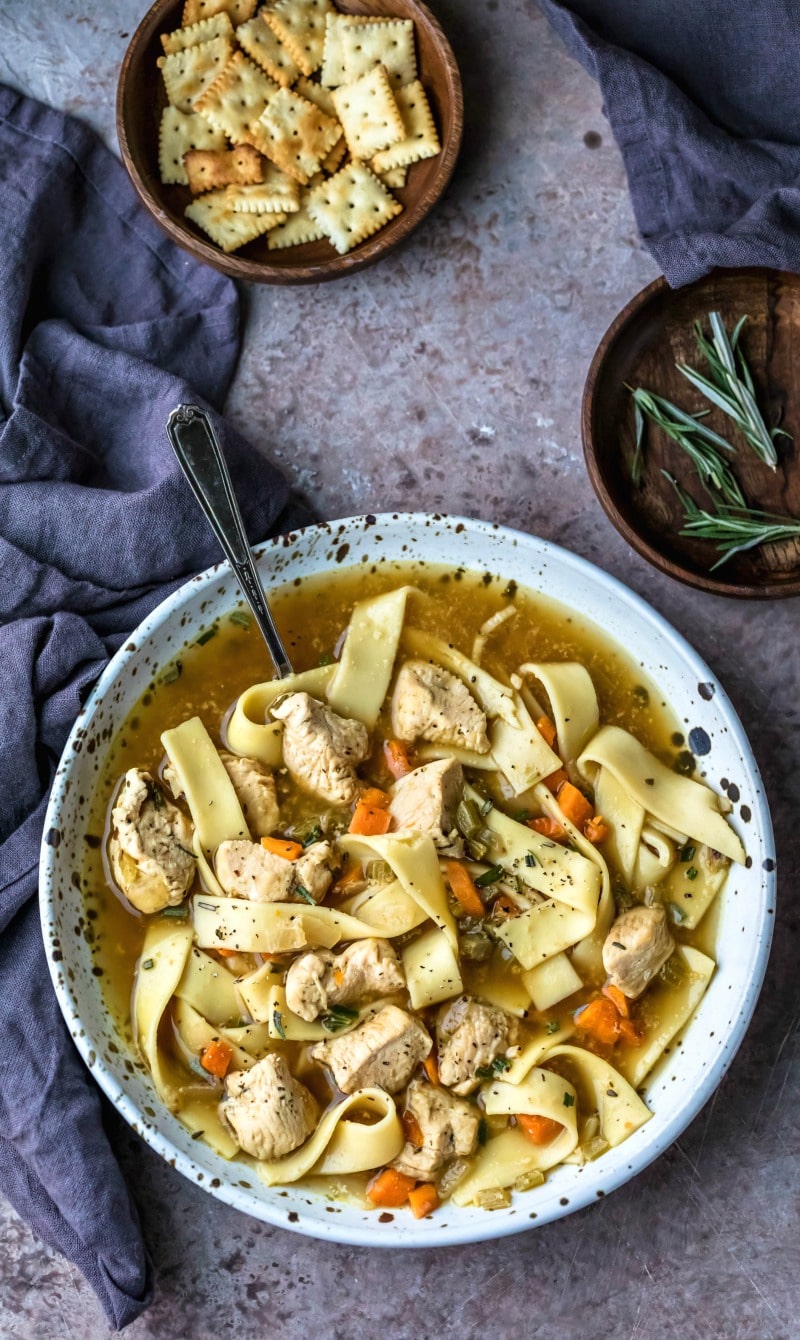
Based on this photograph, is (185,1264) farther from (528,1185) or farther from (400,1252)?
(528,1185)

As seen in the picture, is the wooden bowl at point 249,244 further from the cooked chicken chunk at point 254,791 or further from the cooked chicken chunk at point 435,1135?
the cooked chicken chunk at point 435,1135

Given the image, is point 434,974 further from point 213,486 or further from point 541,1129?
point 213,486

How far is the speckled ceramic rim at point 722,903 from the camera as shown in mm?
4281

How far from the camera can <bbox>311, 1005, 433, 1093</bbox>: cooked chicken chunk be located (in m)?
4.43

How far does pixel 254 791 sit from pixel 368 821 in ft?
1.56

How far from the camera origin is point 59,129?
508cm

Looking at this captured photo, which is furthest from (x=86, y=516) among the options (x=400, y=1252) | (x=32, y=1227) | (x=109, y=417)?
(x=400, y=1252)

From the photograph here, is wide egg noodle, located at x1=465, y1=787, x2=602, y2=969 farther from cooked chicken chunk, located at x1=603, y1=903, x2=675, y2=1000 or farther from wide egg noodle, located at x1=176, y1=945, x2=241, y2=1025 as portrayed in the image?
wide egg noodle, located at x1=176, y1=945, x2=241, y2=1025

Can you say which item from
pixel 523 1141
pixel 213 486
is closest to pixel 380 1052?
pixel 523 1141

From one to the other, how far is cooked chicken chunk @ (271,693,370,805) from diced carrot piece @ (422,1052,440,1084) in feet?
3.53

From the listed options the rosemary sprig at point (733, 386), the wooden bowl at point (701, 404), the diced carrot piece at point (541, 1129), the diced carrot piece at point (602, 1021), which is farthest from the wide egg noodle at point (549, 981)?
the rosemary sprig at point (733, 386)

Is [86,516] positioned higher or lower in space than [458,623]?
higher

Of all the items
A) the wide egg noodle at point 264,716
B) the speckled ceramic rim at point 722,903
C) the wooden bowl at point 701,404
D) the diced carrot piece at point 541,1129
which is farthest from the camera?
the wooden bowl at point 701,404

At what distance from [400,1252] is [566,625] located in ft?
9.09
